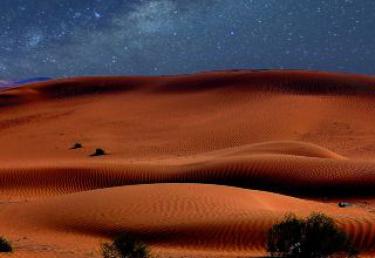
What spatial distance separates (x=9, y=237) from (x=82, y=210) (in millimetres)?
2377

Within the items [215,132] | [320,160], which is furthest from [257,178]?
[215,132]

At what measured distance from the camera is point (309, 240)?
9.38 m

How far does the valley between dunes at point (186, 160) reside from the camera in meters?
12.8

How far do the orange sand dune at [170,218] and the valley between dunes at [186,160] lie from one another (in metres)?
0.03

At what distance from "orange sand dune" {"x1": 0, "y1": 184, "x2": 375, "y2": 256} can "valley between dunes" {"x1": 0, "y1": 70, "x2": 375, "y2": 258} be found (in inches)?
1.4

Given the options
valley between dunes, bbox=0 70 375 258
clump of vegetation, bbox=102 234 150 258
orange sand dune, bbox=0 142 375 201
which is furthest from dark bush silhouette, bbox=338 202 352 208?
clump of vegetation, bbox=102 234 150 258

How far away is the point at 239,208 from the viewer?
1421cm

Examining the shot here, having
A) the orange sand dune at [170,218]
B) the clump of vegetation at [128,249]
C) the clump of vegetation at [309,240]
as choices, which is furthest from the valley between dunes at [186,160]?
the clump of vegetation at [309,240]

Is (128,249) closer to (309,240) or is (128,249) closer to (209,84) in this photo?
(309,240)

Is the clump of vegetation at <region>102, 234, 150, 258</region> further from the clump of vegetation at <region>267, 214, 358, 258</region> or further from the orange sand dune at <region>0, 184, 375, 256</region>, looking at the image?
the clump of vegetation at <region>267, 214, 358, 258</region>

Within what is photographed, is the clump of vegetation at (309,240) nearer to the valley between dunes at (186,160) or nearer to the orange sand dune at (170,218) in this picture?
the valley between dunes at (186,160)

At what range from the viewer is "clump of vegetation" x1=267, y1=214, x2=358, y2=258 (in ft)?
30.6

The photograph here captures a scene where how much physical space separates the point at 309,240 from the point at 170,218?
15.9 feet

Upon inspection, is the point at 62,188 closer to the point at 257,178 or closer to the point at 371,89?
the point at 257,178
